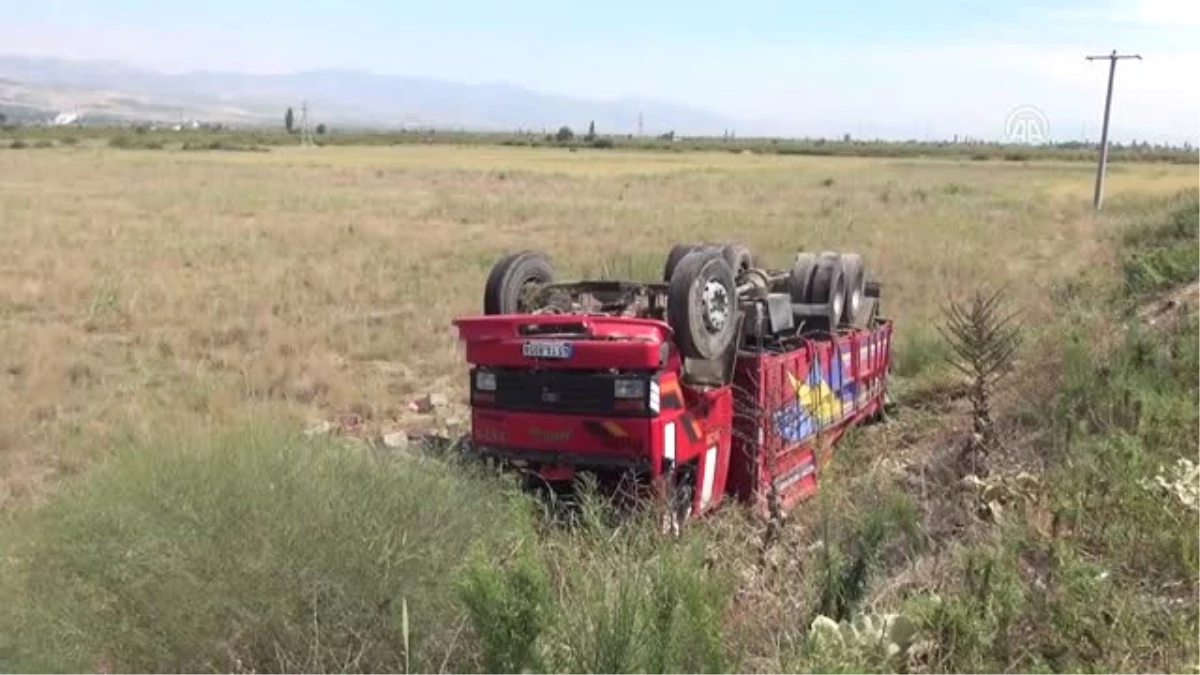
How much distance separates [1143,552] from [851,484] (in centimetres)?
286

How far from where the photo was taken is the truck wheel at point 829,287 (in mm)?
8398

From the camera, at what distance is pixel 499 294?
763cm

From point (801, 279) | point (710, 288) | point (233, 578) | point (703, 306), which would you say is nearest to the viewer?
point (233, 578)

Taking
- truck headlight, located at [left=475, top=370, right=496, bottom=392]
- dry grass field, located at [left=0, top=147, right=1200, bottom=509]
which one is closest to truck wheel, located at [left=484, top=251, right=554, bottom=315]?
truck headlight, located at [left=475, top=370, right=496, bottom=392]

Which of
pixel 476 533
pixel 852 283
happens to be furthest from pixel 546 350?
pixel 852 283

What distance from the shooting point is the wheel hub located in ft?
21.6

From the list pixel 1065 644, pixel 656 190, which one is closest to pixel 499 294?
pixel 1065 644

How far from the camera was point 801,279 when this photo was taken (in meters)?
8.53

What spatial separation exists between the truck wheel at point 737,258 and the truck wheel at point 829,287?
506 mm

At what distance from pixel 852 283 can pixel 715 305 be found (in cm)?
252

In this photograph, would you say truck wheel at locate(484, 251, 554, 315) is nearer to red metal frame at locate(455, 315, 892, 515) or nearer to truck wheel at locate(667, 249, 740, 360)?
red metal frame at locate(455, 315, 892, 515)

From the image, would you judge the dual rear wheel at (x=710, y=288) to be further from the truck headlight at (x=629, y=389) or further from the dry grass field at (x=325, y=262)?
the dry grass field at (x=325, y=262)

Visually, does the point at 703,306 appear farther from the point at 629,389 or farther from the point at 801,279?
the point at 801,279

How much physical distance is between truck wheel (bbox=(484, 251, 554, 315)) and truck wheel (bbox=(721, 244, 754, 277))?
1.36 meters
